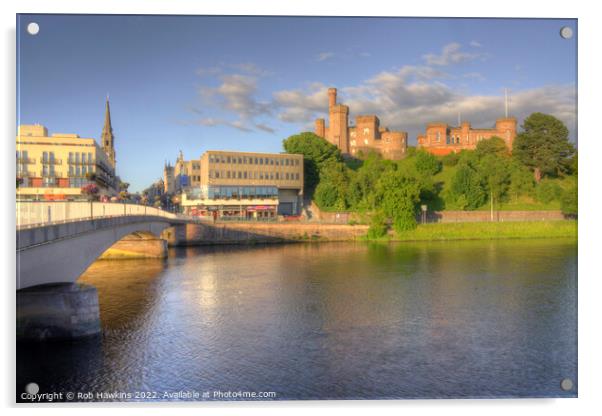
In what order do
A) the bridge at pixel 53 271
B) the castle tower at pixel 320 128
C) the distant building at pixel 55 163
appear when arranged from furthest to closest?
the castle tower at pixel 320 128 < the distant building at pixel 55 163 < the bridge at pixel 53 271

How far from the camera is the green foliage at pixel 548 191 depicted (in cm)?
5361

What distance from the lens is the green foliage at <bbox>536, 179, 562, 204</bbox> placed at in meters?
53.6

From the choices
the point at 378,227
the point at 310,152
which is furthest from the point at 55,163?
the point at 310,152

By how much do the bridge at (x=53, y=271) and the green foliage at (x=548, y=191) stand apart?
4616 cm

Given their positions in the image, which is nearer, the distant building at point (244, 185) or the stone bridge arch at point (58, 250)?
the stone bridge arch at point (58, 250)

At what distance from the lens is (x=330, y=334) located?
2025 cm

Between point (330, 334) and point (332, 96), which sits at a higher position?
point (332, 96)

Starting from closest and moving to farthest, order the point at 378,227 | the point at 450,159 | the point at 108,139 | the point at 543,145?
the point at 543,145 → the point at 378,227 → the point at 450,159 → the point at 108,139

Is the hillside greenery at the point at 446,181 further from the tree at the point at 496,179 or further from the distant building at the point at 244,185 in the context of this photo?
the distant building at the point at 244,185

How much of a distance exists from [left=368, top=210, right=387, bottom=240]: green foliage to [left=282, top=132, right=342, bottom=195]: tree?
2405 centimetres

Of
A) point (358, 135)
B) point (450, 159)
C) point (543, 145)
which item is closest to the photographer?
point (543, 145)

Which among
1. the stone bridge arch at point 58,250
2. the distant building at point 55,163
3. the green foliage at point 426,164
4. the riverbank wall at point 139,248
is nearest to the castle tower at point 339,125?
the green foliage at point 426,164

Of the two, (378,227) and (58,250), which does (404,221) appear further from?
(58,250)

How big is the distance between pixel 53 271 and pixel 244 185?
5832cm
